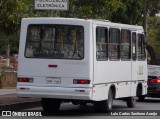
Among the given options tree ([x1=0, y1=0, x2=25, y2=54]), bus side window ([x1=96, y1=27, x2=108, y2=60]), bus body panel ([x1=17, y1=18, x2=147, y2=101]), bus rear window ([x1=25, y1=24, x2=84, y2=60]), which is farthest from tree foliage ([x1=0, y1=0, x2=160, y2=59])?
bus side window ([x1=96, y1=27, x2=108, y2=60])

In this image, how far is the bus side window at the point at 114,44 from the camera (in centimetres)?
1925

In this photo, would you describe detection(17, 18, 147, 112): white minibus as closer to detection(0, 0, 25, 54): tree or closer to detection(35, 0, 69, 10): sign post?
detection(0, 0, 25, 54): tree

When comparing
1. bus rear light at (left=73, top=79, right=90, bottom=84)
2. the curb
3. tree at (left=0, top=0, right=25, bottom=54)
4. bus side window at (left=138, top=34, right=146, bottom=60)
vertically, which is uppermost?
tree at (left=0, top=0, right=25, bottom=54)

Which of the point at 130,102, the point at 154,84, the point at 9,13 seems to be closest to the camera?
the point at 9,13

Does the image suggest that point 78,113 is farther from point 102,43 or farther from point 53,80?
point 102,43

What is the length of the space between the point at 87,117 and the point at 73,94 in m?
0.90

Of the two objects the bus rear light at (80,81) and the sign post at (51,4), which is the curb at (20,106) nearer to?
the bus rear light at (80,81)

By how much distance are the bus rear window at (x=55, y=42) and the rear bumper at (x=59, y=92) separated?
998 mm

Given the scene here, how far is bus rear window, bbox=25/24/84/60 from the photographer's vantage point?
17.8 metres

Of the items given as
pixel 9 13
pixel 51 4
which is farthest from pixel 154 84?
pixel 9 13

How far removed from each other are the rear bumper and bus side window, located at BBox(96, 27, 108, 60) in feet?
4.66

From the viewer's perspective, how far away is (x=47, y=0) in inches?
866

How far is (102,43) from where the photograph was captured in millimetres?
18578

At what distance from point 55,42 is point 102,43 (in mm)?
1552
